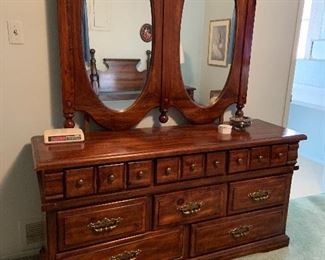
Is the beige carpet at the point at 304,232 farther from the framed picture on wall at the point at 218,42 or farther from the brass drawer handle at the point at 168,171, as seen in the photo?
the framed picture on wall at the point at 218,42

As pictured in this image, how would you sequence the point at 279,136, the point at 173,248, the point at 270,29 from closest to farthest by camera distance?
the point at 173,248 → the point at 279,136 → the point at 270,29

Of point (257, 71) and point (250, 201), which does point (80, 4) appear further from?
point (250, 201)

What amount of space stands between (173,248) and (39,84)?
1144 millimetres

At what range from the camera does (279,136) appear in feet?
6.21

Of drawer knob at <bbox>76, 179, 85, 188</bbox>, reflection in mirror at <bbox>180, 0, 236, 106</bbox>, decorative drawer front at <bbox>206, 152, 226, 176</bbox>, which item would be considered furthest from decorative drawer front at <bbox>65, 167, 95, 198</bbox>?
reflection in mirror at <bbox>180, 0, 236, 106</bbox>

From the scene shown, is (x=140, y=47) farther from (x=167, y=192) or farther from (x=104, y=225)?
(x=104, y=225)

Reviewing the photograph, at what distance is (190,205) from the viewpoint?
1733mm

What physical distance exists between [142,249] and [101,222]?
30cm

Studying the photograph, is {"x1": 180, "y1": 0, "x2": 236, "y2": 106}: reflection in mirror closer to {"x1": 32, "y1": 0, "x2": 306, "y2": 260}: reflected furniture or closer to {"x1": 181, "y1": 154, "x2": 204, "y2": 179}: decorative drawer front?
{"x1": 32, "y1": 0, "x2": 306, "y2": 260}: reflected furniture

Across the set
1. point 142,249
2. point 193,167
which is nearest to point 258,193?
point 193,167

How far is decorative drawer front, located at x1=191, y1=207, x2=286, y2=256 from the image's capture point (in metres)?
1.82

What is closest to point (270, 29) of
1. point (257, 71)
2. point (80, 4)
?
point (257, 71)

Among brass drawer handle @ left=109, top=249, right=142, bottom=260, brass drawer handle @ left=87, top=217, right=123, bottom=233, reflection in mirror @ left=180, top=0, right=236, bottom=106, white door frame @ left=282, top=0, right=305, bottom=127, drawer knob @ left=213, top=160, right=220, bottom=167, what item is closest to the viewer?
brass drawer handle @ left=87, top=217, right=123, bottom=233

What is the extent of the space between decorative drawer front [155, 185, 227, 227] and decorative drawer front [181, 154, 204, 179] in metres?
0.09
